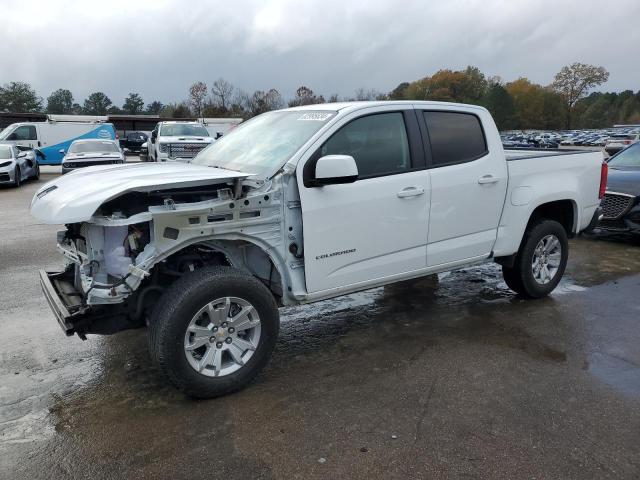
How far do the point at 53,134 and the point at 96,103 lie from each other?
82.2m

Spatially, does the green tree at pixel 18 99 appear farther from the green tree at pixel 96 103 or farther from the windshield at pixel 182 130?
the windshield at pixel 182 130

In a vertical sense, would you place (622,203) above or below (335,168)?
below

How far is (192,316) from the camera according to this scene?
3.40 m

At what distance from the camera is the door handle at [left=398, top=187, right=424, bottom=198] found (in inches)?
169

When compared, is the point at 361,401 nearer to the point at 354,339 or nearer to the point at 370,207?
the point at 354,339

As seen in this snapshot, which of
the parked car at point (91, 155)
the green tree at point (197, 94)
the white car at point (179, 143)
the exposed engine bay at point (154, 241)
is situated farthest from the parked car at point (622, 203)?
the green tree at point (197, 94)

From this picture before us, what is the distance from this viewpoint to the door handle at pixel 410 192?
14.1 feet

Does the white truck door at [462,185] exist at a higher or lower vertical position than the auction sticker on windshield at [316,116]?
lower

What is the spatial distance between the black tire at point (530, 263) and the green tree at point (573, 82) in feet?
386

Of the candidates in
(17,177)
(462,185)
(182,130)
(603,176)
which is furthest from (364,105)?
(17,177)

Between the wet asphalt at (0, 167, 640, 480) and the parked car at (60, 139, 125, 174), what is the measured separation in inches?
516

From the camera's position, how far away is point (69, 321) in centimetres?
333

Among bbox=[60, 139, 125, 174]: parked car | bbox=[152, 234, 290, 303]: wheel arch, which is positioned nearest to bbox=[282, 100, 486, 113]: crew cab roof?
bbox=[152, 234, 290, 303]: wheel arch

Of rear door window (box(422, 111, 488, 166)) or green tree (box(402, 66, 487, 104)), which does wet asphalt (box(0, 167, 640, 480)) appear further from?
green tree (box(402, 66, 487, 104))
